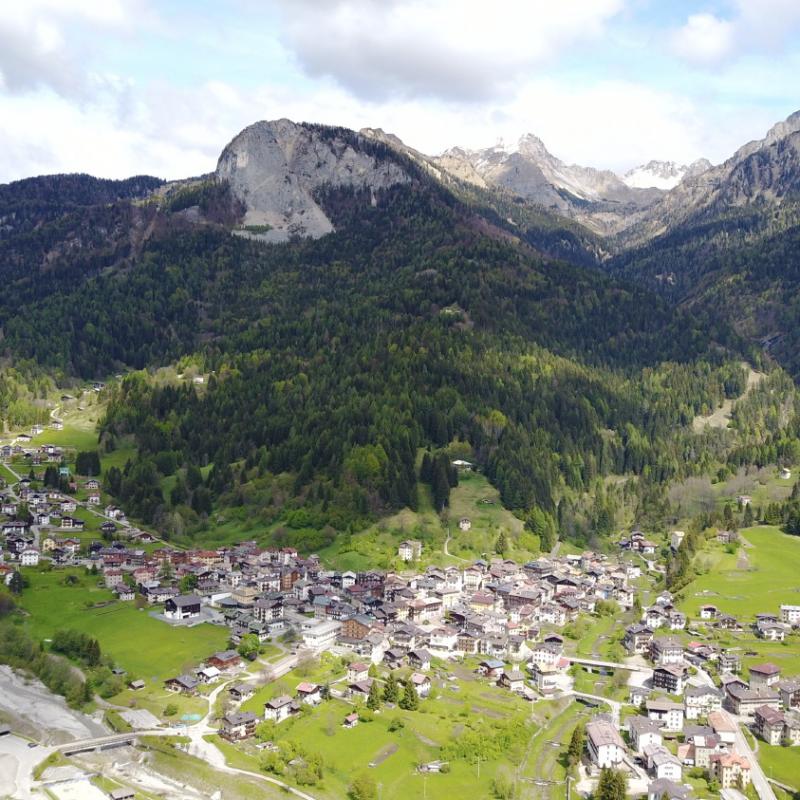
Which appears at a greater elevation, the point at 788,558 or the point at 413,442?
the point at 413,442

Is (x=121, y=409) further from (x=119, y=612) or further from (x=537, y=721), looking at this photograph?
(x=537, y=721)

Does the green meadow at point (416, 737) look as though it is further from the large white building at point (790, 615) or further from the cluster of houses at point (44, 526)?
the cluster of houses at point (44, 526)

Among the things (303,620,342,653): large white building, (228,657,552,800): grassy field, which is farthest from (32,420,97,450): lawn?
(228,657,552,800): grassy field

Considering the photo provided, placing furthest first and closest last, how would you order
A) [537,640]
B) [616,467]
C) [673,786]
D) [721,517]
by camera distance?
1. [616,467]
2. [721,517]
3. [537,640]
4. [673,786]

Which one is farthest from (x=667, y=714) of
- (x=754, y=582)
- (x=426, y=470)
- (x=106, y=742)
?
(x=426, y=470)

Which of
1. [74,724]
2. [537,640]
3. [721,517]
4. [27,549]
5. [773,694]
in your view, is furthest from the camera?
[721,517]

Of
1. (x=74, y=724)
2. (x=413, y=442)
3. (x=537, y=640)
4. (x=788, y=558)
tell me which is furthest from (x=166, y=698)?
(x=788, y=558)

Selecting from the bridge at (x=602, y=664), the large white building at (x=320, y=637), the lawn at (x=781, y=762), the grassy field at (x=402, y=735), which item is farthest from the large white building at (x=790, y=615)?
the large white building at (x=320, y=637)
